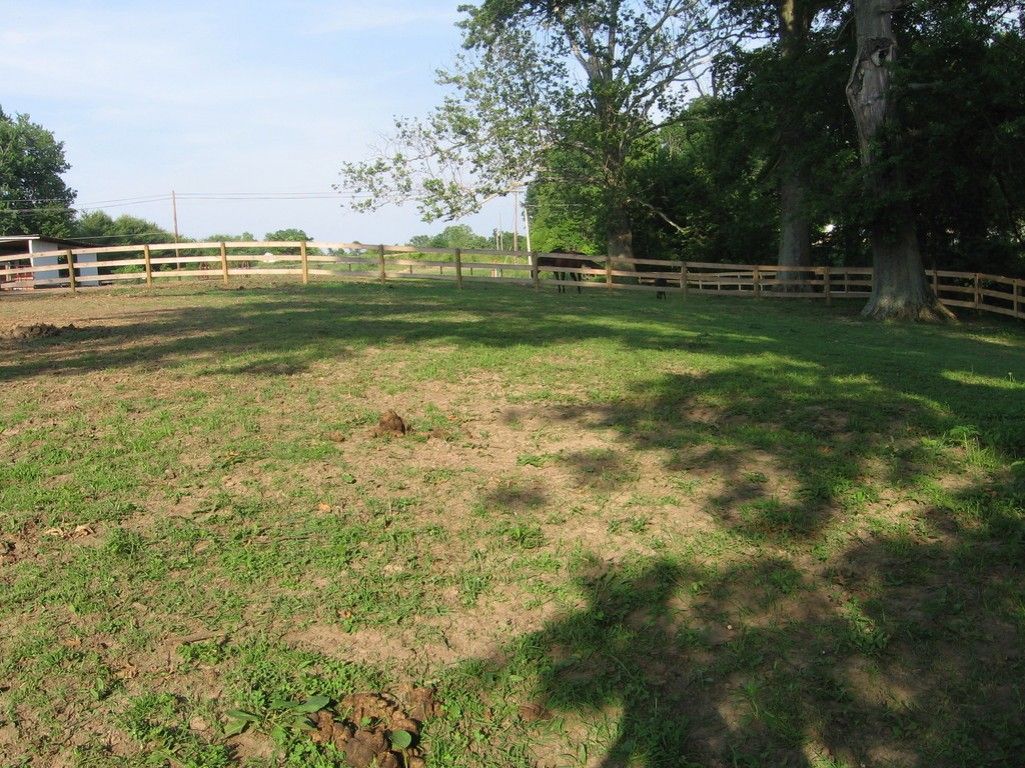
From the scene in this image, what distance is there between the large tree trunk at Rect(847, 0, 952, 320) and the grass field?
12.3 meters

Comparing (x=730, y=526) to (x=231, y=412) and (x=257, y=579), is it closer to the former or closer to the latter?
(x=257, y=579)

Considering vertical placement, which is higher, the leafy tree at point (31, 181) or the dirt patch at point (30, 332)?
the leafy tree at point (31, 181)

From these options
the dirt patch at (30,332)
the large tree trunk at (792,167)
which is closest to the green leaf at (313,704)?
the dirt patch at (30,332)

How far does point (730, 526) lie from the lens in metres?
5.04

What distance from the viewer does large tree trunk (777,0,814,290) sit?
23.1 metres

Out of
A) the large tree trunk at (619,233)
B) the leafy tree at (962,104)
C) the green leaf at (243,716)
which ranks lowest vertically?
the green leaf at (243,716)

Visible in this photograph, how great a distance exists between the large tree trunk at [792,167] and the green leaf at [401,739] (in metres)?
20.0

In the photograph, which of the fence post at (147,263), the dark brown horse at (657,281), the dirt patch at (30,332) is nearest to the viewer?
the dirt patch at (30,332)

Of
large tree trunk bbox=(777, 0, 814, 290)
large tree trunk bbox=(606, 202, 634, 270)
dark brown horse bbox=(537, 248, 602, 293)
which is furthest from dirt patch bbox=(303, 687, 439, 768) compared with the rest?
large tree trunk bbox=(606, 202, 634, 270)

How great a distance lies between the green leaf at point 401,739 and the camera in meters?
3.55

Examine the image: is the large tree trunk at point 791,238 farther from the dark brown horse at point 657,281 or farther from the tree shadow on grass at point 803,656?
the tree shadow on grass at point 803,656

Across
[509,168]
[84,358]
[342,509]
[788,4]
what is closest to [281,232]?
[509,168]

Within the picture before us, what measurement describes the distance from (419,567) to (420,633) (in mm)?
559

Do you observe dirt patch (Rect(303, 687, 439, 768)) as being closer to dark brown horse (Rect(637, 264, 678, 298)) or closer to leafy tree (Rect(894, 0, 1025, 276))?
leafy tree (Rect(894, 0, 1025, 276))
